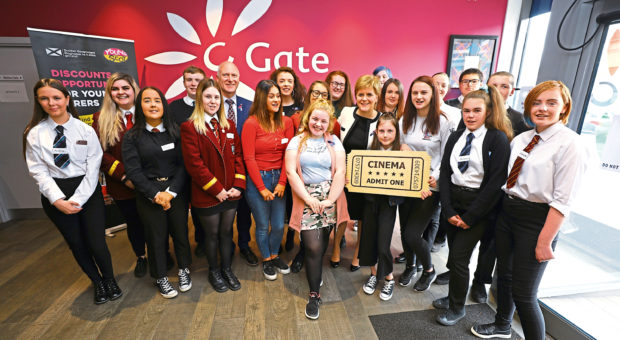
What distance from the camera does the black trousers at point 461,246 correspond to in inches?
75.6

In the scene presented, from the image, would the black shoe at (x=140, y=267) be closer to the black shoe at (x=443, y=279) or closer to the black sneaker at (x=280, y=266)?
the black sneaker at (x=280, y=266)

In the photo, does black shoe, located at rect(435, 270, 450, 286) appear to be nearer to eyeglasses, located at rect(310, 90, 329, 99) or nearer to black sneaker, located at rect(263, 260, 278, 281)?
black sneaker, located at rect(263, 260, 278, 281)

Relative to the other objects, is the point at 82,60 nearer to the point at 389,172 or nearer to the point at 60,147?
the point at 60,147

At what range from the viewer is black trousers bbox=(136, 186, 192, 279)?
2.20m

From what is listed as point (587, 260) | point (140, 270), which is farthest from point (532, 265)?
point (140, 270)

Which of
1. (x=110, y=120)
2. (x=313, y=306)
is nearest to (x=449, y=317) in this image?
(x=313, y=306)

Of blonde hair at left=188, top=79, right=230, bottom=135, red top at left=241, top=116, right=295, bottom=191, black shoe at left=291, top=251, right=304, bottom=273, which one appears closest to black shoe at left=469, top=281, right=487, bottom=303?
black shoe at left=291, top=251, right=304, bottom=273

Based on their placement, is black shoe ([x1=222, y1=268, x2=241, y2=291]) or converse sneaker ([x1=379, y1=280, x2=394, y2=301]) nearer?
converse sneaker ([x1=379, y1=280, x2=394, y2=301])

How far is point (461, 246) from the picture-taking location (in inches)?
77.6

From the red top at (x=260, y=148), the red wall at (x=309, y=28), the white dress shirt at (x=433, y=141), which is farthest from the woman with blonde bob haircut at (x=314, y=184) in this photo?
the red wall at (x=309, y=28)

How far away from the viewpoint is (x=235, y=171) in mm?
2393

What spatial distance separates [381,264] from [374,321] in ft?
1.45

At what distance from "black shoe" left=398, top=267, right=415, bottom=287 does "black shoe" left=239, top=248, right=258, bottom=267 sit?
145cm

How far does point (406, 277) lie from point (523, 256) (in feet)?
3.65
